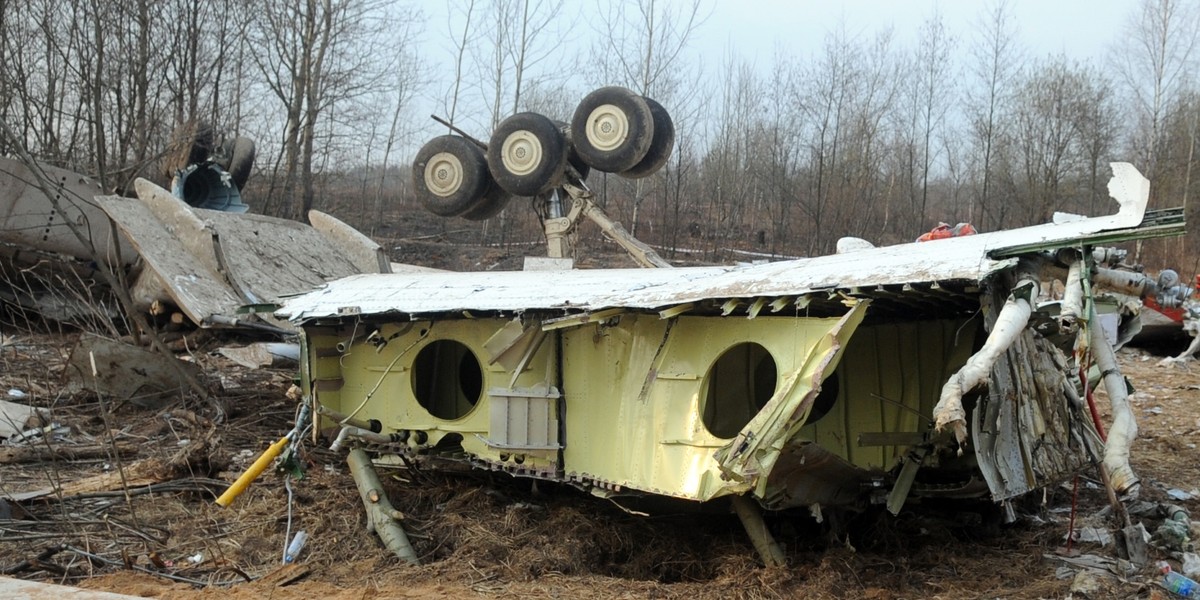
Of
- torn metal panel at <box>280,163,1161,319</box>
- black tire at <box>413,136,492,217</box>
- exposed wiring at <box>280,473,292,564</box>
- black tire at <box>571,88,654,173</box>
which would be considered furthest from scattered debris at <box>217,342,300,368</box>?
black tire at <box>571,88,654,173</box>

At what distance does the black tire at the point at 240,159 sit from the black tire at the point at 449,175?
5.82 metres

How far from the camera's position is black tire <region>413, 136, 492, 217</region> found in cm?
1178

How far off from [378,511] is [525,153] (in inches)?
204

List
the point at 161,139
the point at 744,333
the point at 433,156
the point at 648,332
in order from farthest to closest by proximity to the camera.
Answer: the point at 161,139, the point at 433,156, the point at 648,332, the point at 744,333

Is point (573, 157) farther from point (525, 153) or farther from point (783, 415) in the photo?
point (783, 415)

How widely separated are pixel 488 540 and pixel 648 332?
2.19 m

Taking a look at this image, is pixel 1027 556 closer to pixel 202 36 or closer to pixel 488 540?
pixel 488 540

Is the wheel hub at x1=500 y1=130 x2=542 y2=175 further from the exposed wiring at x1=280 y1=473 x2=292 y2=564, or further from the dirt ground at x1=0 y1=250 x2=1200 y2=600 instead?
the exposed wiring at x1=280 y1=473 x2=292 y2=564

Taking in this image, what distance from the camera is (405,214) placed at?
30094mm

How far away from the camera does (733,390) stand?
852cm

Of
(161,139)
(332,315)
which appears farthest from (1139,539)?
(161,139)

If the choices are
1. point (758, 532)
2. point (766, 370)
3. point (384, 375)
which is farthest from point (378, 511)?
point (766, 370)

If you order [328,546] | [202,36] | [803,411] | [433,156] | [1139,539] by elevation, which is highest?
[202,36]

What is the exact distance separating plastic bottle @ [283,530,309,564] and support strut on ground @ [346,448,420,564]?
1.74 ft
